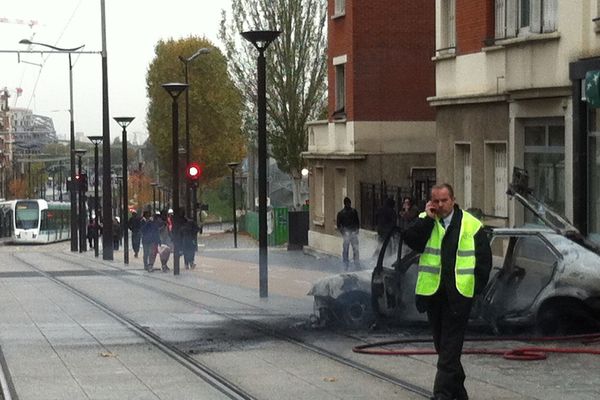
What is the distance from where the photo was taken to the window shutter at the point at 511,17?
2633cm

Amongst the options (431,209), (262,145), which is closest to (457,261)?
(431,209)

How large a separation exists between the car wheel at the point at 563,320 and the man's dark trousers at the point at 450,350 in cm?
460

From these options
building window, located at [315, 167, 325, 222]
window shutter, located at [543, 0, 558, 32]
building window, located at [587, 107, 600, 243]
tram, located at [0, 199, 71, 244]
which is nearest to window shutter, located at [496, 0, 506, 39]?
window shutter, located at [543, 0, 558, 32]

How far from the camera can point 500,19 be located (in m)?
27.4

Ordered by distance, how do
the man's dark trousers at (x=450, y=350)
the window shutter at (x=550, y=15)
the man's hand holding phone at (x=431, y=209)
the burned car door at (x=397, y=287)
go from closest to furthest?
the man's dark trousers at (x=450, y=350)
the man's hand holding phone at (x=431, y=209)
the burned car door at (x=397, y=287)
the window shutter at (x=550, y=15)

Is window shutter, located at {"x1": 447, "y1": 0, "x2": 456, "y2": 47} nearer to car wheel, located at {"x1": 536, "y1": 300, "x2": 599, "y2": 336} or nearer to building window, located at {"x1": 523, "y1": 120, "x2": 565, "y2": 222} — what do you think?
building window, located at {"x1": 523, "y1": 120, "x2": 565, "y2": 222}

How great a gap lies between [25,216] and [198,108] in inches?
548

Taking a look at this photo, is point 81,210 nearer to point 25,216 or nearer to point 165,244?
point 25,216

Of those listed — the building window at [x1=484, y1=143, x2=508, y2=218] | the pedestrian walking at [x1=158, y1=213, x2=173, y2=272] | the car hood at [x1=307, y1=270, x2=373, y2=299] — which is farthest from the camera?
the pedestrian walking at [x1=158, y1=213, x2=173, y2=272]

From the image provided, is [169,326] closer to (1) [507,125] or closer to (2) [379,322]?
(2) [379,322]

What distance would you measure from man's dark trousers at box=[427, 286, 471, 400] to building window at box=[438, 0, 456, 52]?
20004mm

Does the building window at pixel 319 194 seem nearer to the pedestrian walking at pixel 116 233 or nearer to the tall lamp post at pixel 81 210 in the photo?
the pedestrian walking at pixel 116 233

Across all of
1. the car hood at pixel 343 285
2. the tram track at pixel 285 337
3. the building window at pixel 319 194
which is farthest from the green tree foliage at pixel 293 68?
the car hood at pixel 343 285

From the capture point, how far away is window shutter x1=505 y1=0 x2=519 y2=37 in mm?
26328
